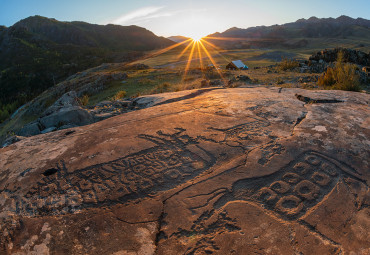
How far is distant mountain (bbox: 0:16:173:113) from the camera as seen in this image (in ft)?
99.8

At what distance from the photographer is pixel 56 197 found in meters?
1.88

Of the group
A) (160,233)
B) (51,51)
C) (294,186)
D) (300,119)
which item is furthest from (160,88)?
(51,51)

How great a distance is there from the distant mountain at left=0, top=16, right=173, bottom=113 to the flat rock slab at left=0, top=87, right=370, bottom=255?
25139 mm

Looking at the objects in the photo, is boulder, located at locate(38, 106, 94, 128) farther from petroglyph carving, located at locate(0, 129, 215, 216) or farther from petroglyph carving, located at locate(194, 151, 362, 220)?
petroglyph carving, located at locate(194, 151, 362, 220)

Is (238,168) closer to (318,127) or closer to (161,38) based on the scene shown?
(318,127)

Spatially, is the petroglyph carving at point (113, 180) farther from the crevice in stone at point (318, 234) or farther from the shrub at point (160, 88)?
the shrub at point (160, 88)

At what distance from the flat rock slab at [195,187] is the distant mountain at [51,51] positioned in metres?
25.1

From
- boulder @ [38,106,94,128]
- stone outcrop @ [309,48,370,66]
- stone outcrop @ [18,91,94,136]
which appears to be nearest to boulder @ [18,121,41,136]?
stone outcrop @ [18,91,94,136]

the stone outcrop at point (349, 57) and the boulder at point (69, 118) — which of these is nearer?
the boulder at point (69, 118)

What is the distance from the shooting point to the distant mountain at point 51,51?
1198 inches

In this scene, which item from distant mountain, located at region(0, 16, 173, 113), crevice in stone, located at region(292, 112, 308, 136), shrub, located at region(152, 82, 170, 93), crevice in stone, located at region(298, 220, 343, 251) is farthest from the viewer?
distant mountain, located at region(0, 16, 173, 113)

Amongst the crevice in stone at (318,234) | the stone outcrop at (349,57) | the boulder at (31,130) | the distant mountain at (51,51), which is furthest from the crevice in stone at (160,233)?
the distant mountain at (51,51)

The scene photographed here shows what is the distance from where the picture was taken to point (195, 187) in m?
1.90

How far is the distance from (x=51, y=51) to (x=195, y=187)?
4960 centimetres
